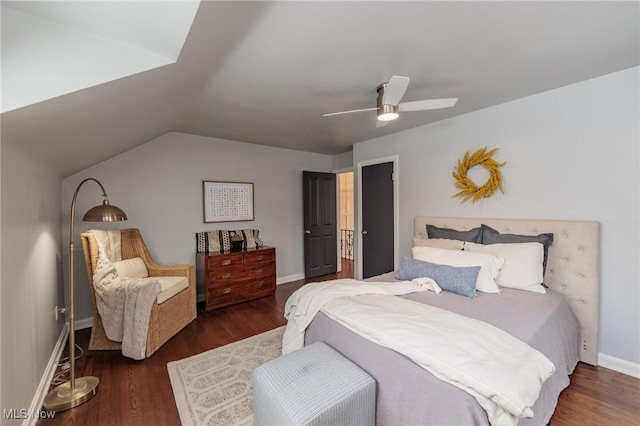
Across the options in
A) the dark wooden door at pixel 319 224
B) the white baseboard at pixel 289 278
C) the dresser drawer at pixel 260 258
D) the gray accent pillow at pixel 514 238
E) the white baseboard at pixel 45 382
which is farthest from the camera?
the dark wooden door at pixel 319 224

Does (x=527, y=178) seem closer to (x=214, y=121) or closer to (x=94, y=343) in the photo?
(x=214, y=121)

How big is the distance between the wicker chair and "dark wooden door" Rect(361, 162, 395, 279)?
2537 mm

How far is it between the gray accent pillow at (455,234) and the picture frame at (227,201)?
2731mm

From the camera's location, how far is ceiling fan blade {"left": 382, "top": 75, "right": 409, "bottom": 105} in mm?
1817

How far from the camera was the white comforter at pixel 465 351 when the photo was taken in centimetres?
112

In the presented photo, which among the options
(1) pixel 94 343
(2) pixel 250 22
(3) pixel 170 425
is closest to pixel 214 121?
(2) pixel 250 22

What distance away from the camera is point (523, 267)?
7.62 feet

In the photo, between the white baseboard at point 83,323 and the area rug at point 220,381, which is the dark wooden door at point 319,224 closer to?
the area rug at point 220,381

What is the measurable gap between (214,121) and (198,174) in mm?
1016

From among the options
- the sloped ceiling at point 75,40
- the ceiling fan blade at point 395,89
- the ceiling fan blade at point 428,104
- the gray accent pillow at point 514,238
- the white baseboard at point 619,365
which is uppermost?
→ the ceiling fan blade at point 395,89

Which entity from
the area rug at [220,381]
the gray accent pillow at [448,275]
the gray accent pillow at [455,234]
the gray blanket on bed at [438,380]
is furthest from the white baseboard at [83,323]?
the gray accent pillow at [455,234]

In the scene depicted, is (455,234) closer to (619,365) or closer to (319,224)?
(619,365)

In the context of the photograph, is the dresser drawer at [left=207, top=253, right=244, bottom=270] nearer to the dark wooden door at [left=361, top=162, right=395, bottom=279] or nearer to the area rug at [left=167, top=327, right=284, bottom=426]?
the area rug at [left=167, top=327, right=284, bottom=426]

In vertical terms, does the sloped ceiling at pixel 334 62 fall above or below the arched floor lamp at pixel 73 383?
above
